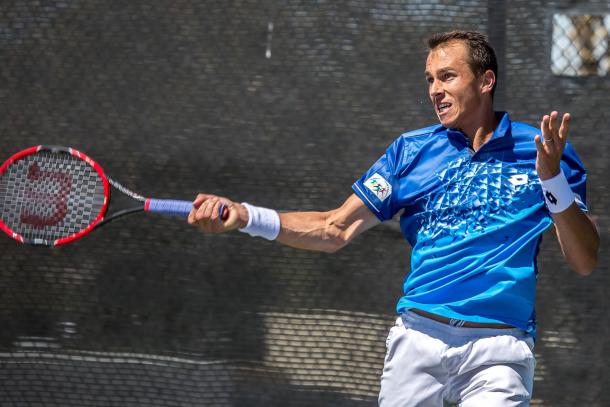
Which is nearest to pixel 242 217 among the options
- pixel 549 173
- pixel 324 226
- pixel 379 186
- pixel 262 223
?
pixel 262 223

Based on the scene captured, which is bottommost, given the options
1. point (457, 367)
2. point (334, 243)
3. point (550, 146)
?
point (457, 367)

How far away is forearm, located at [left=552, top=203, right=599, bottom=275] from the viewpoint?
2521 millimetres

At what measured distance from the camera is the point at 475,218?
2.69m

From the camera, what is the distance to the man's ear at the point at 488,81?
2902mm

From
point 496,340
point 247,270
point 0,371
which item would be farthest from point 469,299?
point 0,371

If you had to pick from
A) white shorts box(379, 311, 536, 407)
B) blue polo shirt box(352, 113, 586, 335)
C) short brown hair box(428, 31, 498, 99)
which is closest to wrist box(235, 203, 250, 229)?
blue polo shirt box(352, 113, 586, 335)

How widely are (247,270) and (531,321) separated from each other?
4.37 ft

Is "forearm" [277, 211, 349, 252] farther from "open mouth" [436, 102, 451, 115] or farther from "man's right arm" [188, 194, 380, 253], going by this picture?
"open mouth" [436, 102, 451, 115]

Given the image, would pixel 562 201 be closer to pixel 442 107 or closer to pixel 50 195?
pixel 442 107

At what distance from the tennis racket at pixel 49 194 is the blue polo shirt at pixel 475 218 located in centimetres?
108

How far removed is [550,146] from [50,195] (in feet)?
6.08

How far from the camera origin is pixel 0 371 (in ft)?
12.8

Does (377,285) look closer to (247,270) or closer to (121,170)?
(247,270)

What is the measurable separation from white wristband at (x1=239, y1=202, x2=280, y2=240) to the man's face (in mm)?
586
